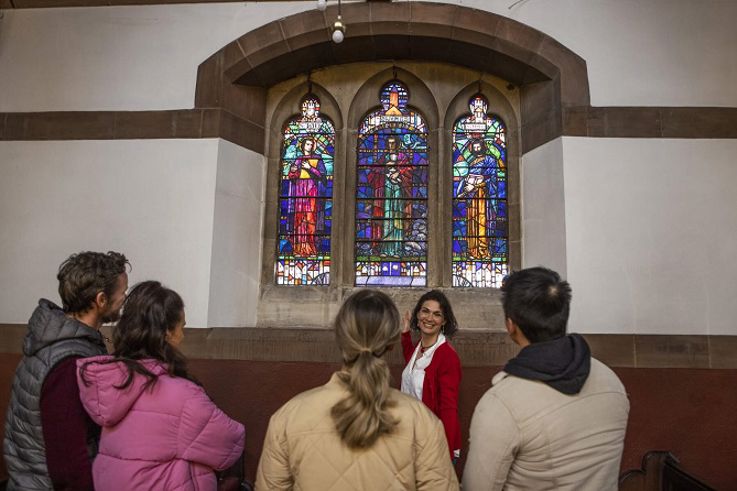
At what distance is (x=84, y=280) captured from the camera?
1.80 m

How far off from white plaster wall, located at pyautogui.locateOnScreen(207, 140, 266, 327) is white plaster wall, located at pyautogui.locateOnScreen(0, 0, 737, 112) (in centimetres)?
62

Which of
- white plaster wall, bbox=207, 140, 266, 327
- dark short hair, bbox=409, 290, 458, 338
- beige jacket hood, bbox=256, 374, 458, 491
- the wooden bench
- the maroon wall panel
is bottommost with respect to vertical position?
the wooden bench

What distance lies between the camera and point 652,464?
11.1ft

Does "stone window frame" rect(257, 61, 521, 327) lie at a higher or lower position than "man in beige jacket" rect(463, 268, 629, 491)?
higher

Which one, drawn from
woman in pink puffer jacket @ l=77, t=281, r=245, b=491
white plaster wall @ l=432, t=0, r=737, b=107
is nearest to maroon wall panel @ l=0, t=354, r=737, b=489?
white plaster wall @ l=432, t=0, r=737, b=107

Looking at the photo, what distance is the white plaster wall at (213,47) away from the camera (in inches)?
163

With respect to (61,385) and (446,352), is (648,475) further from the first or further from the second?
(61,385)

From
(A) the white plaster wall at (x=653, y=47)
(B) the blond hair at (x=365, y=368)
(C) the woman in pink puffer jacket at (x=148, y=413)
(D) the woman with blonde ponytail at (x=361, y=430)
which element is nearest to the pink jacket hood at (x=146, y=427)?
(C) the woman in pink puffer jacket at (x=148, y=413)

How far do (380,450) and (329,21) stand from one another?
3.84 metres

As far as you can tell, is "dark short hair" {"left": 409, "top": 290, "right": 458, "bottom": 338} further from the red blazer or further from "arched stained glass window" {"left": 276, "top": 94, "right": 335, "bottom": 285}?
"arched stained glass window" {"left": 276, "top": 94, "right": 335, "bottom": 285}

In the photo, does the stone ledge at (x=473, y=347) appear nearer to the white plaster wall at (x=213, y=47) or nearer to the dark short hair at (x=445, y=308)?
the dark short hair at (x=445, y=308)

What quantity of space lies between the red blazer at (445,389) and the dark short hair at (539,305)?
118 centimetres

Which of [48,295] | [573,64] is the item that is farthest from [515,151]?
[48,295]

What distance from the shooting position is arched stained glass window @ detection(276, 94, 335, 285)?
4.70 meters
